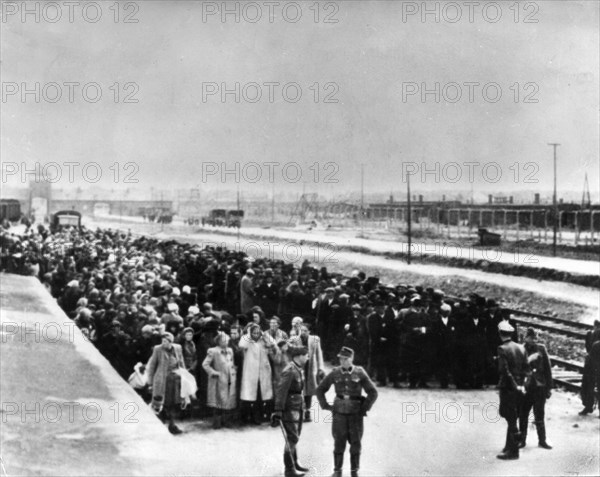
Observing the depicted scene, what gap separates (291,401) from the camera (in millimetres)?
6723

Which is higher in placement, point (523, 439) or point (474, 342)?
point (474, 342)

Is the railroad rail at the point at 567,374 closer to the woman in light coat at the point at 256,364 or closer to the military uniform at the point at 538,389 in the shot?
the military uniform at the point at 538,389

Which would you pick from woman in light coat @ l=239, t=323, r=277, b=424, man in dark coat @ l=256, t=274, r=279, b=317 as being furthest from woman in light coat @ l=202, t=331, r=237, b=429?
man in dark coat @ l=256, t=274, r=279, b=317

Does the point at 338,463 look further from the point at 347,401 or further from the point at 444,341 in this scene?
the point at 444,341

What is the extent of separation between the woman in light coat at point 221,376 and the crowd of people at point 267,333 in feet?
0.04

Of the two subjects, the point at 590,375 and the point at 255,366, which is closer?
the point at 255,366

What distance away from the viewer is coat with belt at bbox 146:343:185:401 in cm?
791

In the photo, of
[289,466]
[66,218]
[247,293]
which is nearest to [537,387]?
[289,466]

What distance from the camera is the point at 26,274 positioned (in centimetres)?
1952

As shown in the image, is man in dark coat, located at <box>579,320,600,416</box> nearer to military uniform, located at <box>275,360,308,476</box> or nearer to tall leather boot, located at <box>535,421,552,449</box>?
tall leather boot, located at <box>535,421,552,449</box>

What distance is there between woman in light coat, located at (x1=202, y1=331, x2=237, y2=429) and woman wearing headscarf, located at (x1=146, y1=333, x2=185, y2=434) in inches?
14.9

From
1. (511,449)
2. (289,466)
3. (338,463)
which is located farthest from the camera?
(511,449)

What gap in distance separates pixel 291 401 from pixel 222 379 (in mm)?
1621

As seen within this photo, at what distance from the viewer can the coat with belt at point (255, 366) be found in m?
8.08
